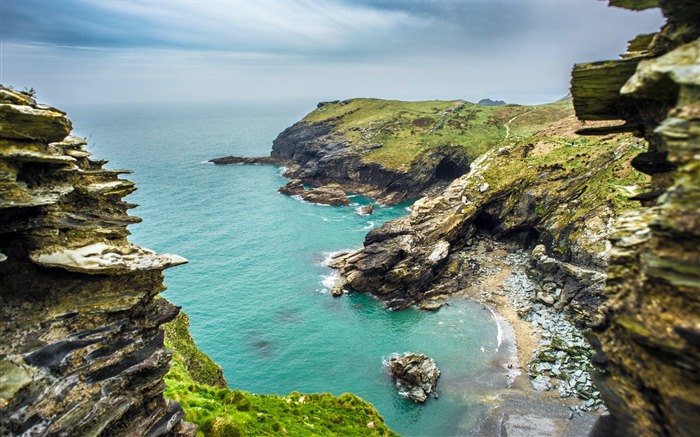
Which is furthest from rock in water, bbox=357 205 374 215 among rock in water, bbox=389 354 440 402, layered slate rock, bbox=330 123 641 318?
rock in water, bbox=389 354 440 402

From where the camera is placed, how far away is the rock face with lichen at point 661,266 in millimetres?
9555

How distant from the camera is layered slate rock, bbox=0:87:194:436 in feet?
52.6

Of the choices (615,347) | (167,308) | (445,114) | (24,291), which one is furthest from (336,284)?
(445,114)

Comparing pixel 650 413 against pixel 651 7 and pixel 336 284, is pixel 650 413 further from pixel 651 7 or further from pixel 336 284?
pixel 336 284

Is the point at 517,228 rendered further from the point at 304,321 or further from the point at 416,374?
the point at 304,321

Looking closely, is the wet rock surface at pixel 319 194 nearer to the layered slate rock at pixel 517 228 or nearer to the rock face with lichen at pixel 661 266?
the layered slate rock at pixel 517 228

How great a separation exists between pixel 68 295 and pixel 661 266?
23.1 metres

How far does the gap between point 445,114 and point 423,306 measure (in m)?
133

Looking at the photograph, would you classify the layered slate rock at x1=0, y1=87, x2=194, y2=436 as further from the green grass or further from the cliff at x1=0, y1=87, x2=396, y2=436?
the green grass

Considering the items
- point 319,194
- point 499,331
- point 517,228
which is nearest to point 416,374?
point 499,331

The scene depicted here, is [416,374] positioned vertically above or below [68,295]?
below

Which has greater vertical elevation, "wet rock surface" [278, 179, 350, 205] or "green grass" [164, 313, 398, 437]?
"green grass" [164, 313, 398, 437]

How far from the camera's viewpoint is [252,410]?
3228cm

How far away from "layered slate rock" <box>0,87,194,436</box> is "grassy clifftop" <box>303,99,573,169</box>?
4787 inches
